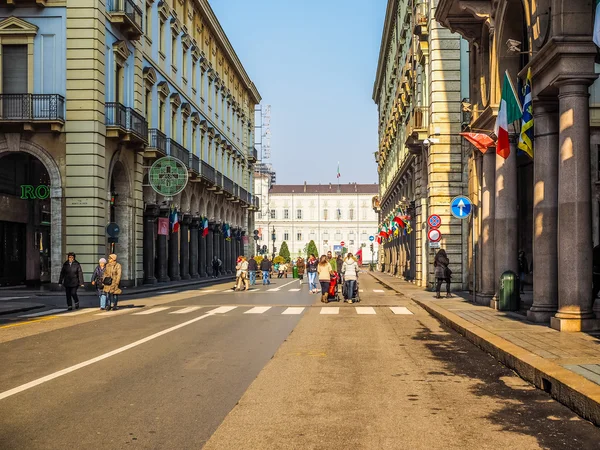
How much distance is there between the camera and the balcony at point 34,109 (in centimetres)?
3075

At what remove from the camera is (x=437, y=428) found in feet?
22.9

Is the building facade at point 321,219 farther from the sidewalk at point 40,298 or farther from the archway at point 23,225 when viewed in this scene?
the sidewalk at point 40,298

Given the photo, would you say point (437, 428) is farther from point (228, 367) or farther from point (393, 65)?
point (393, 65)

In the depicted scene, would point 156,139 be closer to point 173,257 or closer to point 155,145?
point 155,145

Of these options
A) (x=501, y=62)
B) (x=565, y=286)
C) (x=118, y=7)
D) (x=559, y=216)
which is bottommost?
(x=565, y=286)

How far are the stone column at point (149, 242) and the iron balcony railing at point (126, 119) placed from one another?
4.66 metres

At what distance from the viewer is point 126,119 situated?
115 feet

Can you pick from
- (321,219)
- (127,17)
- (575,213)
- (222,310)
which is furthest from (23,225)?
(321,219)

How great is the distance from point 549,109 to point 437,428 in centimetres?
979

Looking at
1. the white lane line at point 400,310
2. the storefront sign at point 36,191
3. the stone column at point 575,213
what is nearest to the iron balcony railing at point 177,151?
the storefront sign at point 36,191

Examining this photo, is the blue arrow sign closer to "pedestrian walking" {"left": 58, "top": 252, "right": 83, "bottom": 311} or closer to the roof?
"pedestrian walking" {"left": 58, "top": 252, "right": 83, "bottom": 311}

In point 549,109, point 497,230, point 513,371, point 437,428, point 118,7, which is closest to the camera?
point 437,428

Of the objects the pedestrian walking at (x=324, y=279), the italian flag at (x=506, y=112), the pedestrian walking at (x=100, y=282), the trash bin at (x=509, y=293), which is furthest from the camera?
the pedestrian walking at (x=324, y=279)

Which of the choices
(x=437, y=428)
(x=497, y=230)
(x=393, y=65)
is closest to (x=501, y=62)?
(x=497, y=230)
